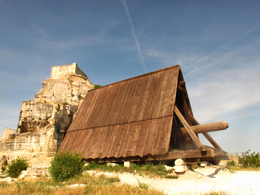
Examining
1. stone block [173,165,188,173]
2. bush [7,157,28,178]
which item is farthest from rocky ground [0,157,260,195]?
bush [7,157,28,178]

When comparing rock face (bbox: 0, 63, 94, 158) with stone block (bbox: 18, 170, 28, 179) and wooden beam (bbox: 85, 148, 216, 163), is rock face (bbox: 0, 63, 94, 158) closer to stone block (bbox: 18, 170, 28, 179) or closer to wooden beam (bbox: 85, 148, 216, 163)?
stone block (bbox: 18, 170, 28, 179)

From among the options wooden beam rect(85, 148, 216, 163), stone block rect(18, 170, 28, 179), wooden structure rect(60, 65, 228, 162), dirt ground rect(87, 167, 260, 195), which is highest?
wooden structure rect(60, 65, 228, 162)

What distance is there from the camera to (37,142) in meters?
20.7

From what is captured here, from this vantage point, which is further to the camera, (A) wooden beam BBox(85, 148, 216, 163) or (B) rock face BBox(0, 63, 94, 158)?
(B) rock face BBox(0, 63, 94, 158)

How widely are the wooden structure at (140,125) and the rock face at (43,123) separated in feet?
16.5

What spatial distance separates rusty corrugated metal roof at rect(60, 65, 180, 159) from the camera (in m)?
12.5

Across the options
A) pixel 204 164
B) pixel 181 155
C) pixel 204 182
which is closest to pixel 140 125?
pixel 181 155

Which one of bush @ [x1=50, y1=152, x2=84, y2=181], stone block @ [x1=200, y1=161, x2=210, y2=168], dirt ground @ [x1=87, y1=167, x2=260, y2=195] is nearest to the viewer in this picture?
dirt ground @ [x1=87, y1=167, x2=260, y2=195]

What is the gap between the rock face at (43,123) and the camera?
67.8ft

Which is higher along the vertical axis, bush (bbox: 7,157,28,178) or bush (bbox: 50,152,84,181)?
bush (bbox: 50,152,84,181)

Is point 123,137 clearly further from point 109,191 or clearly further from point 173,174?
point 109,191

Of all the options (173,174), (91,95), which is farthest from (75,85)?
(173,174)

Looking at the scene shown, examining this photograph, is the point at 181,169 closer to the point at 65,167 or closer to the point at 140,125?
the point at 140,125

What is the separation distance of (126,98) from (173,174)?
716 centimetres
